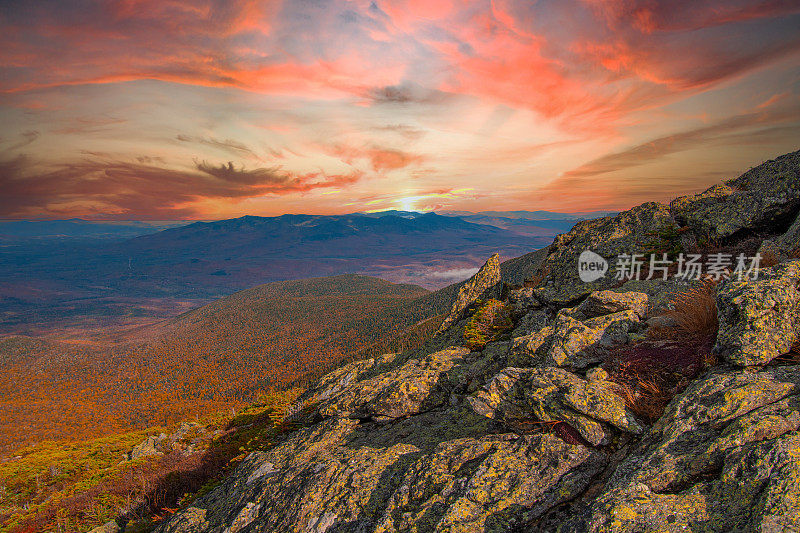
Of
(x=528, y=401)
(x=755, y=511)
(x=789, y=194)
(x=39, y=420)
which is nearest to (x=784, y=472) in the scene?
(x=755, y=511)

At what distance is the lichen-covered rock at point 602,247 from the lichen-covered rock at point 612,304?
Result: 11.2 ft

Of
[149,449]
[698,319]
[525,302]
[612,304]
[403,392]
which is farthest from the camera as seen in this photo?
[149,449]

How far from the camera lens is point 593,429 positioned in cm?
696

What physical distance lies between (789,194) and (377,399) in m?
20.0

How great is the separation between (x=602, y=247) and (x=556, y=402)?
1346 centimetres

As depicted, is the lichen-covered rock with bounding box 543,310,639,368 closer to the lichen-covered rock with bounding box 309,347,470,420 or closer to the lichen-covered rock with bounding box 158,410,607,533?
the lichen-covered rock with bounding box 158,410,607,533

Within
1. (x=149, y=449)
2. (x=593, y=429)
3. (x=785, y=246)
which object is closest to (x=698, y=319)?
(x=593, y=429)

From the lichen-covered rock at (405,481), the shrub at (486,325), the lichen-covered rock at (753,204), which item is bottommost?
the lichen-covered rock at (405,481)

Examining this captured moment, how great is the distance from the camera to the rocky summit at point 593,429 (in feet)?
A: 16.7

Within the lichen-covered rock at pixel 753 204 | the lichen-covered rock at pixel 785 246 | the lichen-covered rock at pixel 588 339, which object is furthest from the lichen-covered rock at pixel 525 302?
the lichen-covered rock at pixel 753 204

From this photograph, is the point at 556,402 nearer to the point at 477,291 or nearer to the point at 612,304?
the point at 612,304

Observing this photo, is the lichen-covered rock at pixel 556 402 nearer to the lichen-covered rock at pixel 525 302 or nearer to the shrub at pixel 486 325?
the shrub at pixel 486 325

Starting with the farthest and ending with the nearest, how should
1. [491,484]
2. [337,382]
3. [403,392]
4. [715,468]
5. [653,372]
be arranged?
1. [337,382]
2. [403,392]
3. [653,372]
4. [491,484]
5. [715,468]

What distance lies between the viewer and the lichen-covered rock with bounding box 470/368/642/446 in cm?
696
